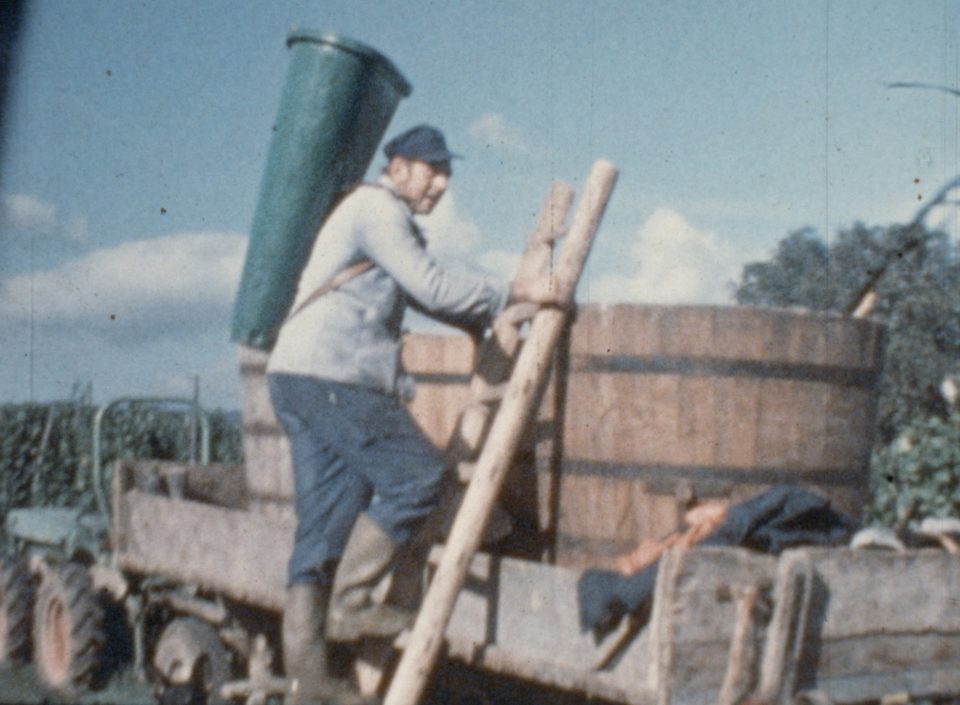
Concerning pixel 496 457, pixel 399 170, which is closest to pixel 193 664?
pixel 496 457

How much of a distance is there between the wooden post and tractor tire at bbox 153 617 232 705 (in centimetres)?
191

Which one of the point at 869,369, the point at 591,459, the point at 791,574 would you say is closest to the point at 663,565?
the point at 791,574

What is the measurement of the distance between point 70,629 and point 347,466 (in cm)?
296

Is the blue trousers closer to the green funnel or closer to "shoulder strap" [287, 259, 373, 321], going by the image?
"shoulder strap" [287, 259, 373, 321]

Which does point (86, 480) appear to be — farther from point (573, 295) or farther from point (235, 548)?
point (573, 295)

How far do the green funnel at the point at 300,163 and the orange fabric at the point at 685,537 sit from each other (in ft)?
7.78

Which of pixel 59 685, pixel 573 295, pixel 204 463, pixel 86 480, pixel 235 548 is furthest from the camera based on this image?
pixel 86 480

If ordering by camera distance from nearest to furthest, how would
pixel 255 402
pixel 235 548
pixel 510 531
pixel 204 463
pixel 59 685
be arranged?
pixel 510 531, pixel 235 548, pixel 255 402, pixel 59 685, pixel 204 463

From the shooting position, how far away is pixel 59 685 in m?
6.21

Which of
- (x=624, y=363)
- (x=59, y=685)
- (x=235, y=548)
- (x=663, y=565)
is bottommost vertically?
(x=59, y=685)

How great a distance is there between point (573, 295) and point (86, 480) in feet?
27.5

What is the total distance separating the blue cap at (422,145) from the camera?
3.90 m

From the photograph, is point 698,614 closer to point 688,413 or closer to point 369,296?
point 688,413

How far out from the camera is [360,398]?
3760mm
